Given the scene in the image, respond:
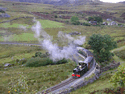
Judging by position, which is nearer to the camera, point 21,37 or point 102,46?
point 102,46

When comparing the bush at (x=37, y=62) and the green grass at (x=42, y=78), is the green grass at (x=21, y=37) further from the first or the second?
the green grass at (x=42, y=78)

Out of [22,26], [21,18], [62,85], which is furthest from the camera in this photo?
[21,18]

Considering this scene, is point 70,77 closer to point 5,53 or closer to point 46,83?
point 46,83

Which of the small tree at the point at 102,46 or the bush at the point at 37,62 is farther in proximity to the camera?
the bush at the point at 37,62

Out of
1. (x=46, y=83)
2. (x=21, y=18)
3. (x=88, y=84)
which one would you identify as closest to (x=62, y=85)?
(x=46, y=83)

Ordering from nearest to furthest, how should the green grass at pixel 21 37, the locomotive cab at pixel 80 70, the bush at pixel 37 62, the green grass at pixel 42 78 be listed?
the green grass at pixel 42 78 < the locomotive cab at pixel 80 70 < the bush at pixel 37 62 < the green grass at pixel 21 37

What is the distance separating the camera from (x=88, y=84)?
21578mm

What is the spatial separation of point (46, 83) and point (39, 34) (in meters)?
52.5

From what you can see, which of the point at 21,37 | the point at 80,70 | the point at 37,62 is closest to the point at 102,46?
the point at 80,70

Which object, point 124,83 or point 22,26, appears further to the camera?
point 22,26

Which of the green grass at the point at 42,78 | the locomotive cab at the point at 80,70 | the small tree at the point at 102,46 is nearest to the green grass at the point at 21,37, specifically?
the small tree at the point at 102,46

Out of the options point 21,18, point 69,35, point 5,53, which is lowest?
point 5,53

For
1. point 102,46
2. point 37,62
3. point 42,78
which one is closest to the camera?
point 42,78

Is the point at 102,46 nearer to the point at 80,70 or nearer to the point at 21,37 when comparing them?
the point at 80,70
